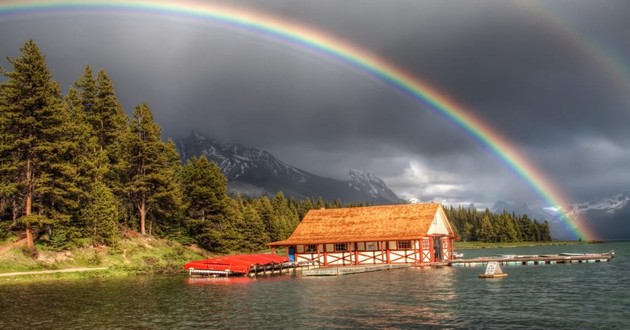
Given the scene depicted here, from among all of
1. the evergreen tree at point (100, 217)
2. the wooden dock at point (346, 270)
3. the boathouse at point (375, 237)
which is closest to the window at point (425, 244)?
the boathouse at point (375, 237)

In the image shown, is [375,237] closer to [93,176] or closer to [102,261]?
[102,261]

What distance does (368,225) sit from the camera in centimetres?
6625

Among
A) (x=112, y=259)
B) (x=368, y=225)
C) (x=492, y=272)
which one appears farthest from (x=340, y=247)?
(x=112, y=259)

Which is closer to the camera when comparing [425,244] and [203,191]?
[425,244]

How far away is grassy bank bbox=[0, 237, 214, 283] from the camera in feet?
162

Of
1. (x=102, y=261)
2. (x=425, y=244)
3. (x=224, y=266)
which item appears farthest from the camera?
(x=425, y=244)

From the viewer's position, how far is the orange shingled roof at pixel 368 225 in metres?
62.9

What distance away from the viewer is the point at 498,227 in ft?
614

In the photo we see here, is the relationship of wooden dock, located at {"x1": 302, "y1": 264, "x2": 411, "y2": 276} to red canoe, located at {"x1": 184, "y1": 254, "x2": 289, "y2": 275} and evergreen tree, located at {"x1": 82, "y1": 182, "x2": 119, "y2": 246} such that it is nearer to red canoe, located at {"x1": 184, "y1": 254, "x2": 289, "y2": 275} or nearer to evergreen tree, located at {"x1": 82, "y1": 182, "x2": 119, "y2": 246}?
red canoe, located at {"x1": 184, "y1": 254, "x2": 289, "y2": 275}

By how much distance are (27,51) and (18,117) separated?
7222 millimetres

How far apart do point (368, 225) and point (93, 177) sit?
116 feet

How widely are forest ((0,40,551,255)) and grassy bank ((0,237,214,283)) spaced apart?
1.23m

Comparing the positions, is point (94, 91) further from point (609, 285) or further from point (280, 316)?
point (609, 285)

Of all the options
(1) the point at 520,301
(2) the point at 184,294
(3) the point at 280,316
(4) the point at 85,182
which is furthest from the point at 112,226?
(1) the point at 520,301
